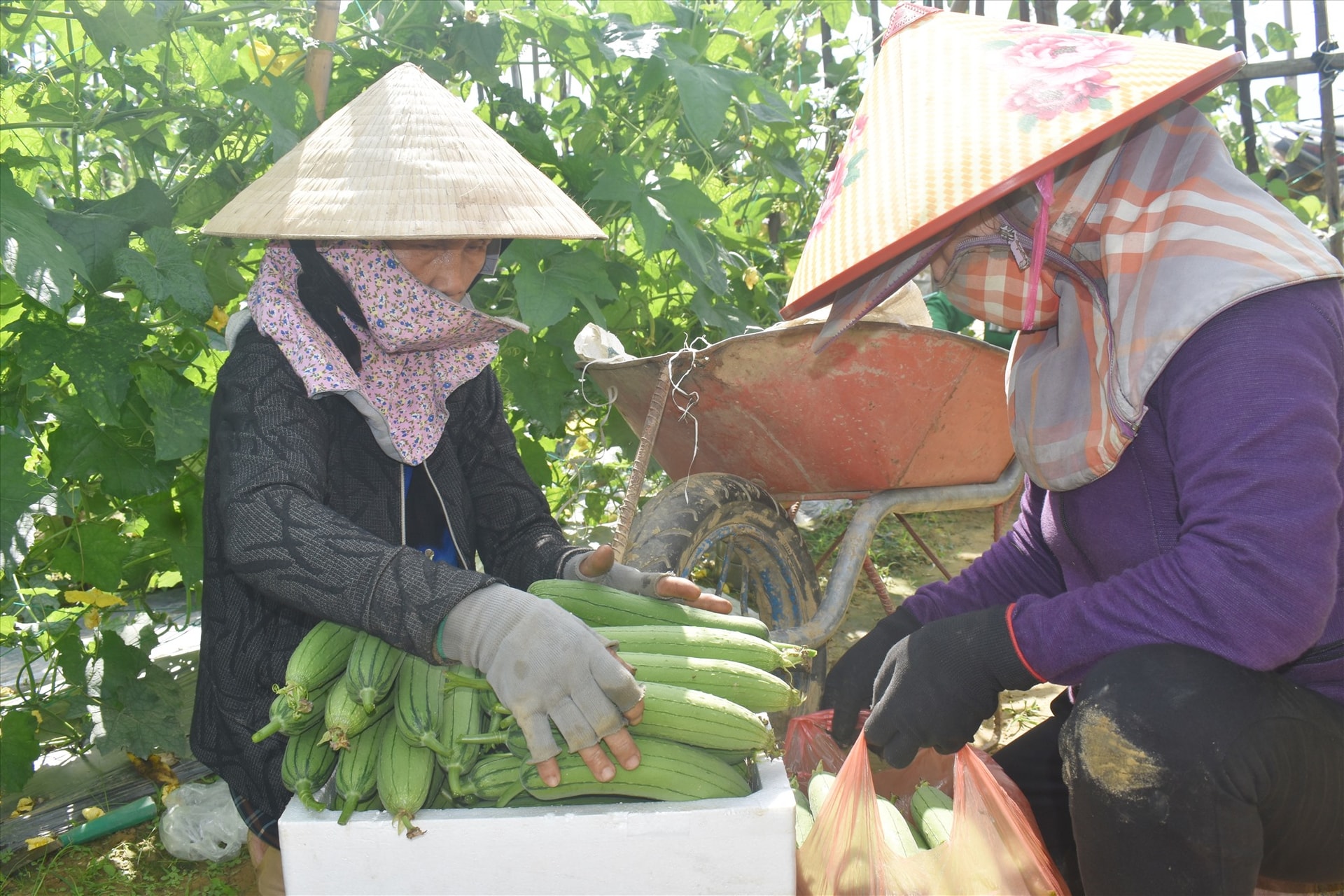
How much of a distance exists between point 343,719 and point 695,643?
56 centimetres

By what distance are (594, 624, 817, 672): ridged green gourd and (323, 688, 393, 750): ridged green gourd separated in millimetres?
386

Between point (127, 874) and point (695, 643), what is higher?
point (695, 643)

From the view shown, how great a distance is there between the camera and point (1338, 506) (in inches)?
62.1

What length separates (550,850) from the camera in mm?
1518

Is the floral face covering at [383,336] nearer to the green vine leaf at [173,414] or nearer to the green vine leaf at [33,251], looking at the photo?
the green vine leaf at [33,251]

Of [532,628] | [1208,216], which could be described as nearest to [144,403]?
[532,628]

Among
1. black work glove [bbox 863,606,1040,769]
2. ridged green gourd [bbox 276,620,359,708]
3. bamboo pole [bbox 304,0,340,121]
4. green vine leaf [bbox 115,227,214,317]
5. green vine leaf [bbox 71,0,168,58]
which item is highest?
green vine leaf [bbox 71,0,168,58]

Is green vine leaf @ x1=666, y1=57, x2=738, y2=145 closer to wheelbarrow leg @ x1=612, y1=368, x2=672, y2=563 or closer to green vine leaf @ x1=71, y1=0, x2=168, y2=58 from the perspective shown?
wheelbarrow leg @ x1=612, y1=368, x2=672, y2=563

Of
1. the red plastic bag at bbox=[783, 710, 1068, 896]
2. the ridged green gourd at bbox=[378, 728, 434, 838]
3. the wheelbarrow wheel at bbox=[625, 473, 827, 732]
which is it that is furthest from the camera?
the wheelbarrow wheel at bbox=[625, 473, 827, 732]

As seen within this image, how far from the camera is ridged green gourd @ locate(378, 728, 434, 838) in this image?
58.5 inches

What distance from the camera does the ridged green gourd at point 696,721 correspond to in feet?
5.27

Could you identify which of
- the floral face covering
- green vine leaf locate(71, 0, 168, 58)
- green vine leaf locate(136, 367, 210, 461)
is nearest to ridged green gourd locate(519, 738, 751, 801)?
the floral face covering

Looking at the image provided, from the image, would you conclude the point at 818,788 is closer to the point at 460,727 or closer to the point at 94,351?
the point at 460,727

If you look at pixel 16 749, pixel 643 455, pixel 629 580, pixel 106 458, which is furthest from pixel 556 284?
pixel 16 749
